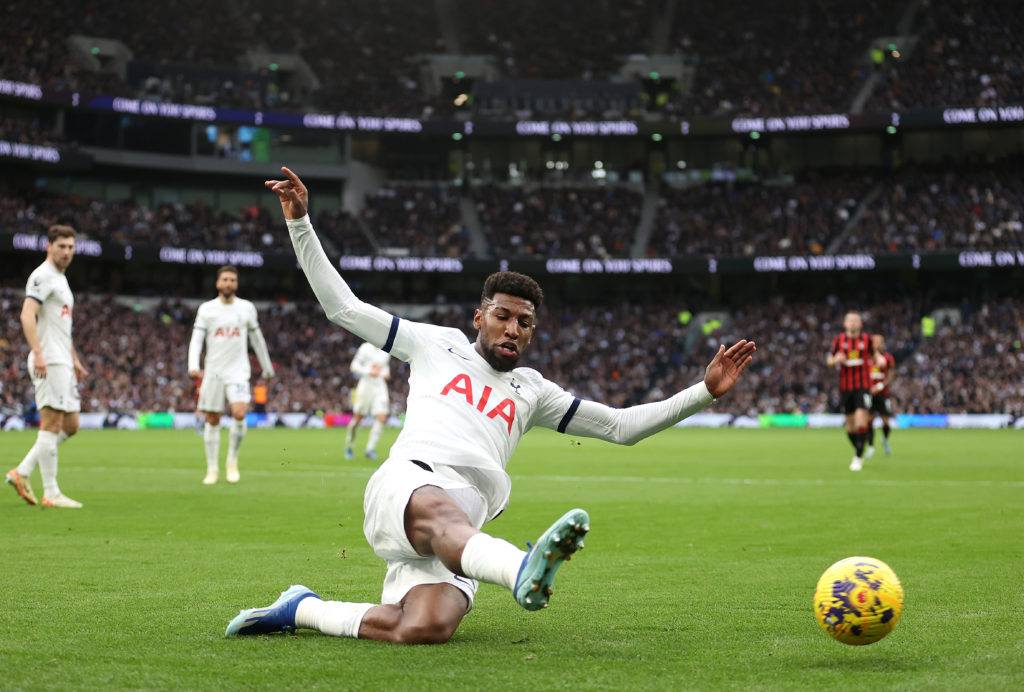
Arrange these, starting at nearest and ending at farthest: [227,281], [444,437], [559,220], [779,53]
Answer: [444,437], [227,281], [559,220], [779,53]

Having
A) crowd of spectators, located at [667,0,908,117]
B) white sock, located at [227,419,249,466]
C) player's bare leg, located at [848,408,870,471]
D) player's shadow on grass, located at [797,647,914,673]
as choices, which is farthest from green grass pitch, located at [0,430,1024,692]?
crowd of spectators, located at [667,0,908,117]

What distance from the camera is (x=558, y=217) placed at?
56656 millimetres

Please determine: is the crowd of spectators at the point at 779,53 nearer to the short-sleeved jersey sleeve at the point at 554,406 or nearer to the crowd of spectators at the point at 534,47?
the crowd of spectators at the point at 534,47

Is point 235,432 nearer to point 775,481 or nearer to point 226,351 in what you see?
point 226,351

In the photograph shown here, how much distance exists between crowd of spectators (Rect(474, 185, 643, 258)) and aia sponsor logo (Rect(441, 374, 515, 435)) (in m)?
48.2

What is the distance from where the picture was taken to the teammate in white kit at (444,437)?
5055 mm

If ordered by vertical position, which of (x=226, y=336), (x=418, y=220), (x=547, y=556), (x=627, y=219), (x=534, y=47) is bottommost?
(x=547, y=556)

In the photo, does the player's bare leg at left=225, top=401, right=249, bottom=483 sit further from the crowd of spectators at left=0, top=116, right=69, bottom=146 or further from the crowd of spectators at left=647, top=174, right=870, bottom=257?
the crowd of spectators at left=647, top=174, right=870, bottom=257

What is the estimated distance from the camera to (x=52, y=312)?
11508 millimetres

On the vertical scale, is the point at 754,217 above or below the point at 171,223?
above

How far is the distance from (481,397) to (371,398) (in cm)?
1706

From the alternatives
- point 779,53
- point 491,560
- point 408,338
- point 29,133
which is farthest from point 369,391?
point 779,53

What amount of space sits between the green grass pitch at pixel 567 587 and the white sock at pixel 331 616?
2.6 inches

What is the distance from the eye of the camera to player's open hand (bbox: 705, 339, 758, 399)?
Result: 585cm
